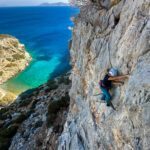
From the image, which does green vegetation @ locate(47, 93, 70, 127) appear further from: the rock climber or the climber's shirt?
the climber's shirt

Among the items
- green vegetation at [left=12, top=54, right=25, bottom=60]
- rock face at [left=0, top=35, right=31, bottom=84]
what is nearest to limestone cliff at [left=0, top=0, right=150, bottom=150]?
rock face at [left=0, top=35, right=31, bottom=84]

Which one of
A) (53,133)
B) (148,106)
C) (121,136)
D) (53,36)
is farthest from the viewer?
(53,36)

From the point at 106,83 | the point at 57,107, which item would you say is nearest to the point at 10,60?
the point at 57,107

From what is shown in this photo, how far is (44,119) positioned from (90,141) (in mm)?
17537

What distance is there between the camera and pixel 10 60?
93.7m

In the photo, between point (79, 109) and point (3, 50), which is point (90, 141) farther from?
point (3, 50)

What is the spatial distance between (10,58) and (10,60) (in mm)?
1386

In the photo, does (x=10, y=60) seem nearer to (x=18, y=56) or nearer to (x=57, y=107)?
(x=18, y=56)

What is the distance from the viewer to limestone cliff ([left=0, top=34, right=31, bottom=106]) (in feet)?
265

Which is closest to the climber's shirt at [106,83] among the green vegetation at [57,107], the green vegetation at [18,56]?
the green vegetation at [57,107]

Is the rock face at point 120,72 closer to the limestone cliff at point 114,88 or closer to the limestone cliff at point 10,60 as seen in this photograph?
the limestone cliff at point 114,88

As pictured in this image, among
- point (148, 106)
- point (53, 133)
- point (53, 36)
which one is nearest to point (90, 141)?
point (148, 106)

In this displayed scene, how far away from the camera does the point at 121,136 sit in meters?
12.8

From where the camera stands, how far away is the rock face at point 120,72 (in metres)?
11.3
